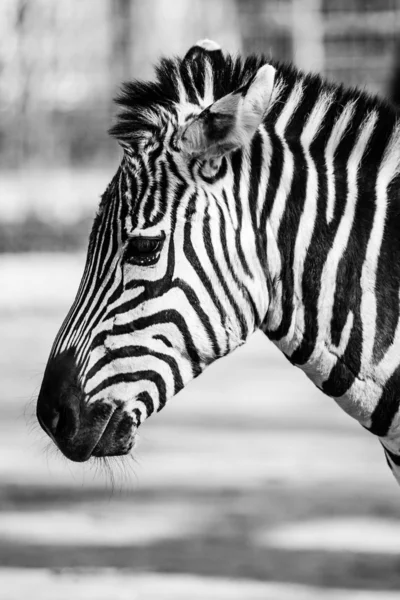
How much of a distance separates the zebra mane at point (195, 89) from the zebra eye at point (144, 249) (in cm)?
35

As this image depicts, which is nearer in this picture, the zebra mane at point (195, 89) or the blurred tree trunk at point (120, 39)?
the zebra mane at point (195, 89)

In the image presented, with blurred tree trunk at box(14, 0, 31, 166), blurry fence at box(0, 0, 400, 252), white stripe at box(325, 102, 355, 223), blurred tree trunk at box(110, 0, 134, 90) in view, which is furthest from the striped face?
blurred tree trunk at box(110, 0, 134, 90)

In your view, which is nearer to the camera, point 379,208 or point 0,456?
point 379,208

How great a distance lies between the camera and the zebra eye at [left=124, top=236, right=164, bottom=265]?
3.29m

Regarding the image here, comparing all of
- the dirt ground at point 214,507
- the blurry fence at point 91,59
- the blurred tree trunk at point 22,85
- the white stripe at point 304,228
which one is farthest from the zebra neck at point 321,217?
the blurred tree trunk at point 22,85

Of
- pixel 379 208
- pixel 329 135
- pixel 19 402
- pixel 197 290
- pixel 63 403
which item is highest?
pixel 329 135

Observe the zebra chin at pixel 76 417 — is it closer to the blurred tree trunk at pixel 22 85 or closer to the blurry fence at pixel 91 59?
the blurry fence at pixel 91 59

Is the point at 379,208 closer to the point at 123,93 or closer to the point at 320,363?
the point at 320,363

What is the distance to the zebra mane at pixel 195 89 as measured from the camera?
346 cm

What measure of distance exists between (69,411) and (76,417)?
0.03 meters

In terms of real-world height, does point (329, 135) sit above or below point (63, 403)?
above

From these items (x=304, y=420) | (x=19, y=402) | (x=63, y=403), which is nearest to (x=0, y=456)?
(x=19, y=402)

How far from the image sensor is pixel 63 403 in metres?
3.33

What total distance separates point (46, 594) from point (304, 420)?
3.98 m
